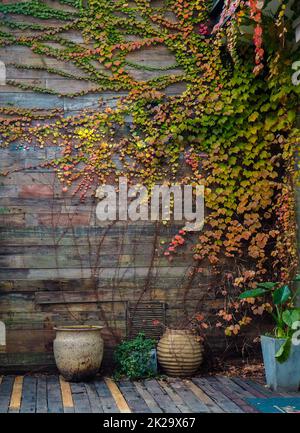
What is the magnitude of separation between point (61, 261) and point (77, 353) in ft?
3.15

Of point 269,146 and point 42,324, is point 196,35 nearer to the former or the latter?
point 269,146

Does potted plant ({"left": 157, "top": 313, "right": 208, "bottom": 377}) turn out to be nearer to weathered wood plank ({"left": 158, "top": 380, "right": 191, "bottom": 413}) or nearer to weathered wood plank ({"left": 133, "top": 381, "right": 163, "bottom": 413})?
weathered wood plank ({"left": 158, "top": 380, "right": 191, "bottom": 413})

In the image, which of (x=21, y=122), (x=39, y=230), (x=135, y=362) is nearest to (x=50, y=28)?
(x=21, y=122)

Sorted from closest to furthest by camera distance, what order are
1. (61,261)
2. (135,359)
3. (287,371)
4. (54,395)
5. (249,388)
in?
1. (54,395)
2. (287,371)
3. (249,388)
4. (135,359)
5. (61,261)

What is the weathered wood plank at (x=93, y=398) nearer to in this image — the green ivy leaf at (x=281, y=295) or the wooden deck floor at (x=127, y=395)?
the wooden deck floor at (x=127, y=395)

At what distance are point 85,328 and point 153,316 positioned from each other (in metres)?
0.76

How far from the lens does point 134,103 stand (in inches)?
243

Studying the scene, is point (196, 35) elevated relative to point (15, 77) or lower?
elevated

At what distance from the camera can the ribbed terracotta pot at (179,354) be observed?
226 inches

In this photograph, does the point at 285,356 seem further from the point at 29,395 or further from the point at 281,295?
the point at 29,395

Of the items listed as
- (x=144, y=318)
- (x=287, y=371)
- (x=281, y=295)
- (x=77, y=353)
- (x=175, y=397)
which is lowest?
(x=175, y=397)

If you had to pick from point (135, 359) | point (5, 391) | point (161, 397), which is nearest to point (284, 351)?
point (161, 397)

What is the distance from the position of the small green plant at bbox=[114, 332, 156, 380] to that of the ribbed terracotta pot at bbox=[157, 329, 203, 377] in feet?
0.45

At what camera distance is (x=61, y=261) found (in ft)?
19.7
